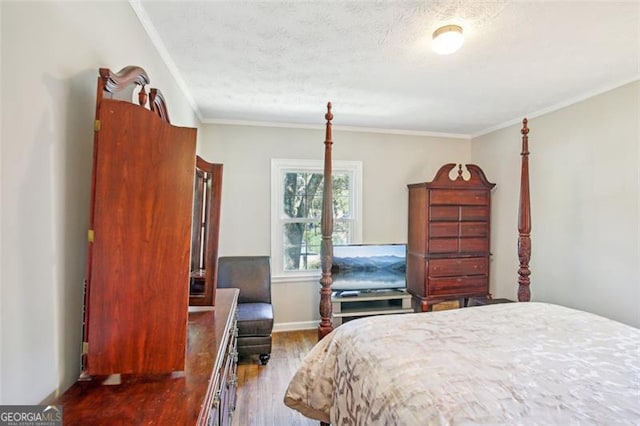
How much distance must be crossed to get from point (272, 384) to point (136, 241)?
83.6 inches

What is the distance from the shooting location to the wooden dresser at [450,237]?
12.7 ft

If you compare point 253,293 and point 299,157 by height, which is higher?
point 299,157

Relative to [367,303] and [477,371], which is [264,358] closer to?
[367,303]

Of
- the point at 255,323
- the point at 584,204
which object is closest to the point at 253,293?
the point at 255,323

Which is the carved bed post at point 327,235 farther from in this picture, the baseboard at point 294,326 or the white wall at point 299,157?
the baseboard at point 294,326

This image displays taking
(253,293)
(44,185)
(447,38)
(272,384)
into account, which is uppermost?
(447,38)

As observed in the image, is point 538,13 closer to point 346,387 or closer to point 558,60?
point 558,60

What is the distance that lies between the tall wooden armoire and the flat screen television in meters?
2.80

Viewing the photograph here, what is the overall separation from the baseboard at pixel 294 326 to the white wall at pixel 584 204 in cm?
242

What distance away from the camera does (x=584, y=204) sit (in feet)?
9.93

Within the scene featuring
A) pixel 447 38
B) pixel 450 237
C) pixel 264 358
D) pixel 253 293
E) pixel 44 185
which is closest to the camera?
pixel 44 185

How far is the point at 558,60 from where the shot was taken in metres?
2.32

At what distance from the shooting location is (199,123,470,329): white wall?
3.94 metres

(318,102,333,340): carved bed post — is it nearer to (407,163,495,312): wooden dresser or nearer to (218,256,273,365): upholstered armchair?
(218,256,273,365): upholstered armchair
